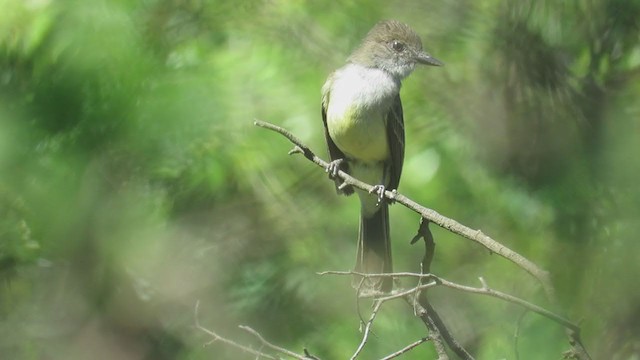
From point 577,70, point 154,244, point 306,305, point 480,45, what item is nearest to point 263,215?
point 306,305

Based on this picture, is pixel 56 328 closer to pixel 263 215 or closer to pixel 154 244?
pixel 154 244

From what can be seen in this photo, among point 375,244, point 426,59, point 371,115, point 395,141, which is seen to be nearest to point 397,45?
point 371,115

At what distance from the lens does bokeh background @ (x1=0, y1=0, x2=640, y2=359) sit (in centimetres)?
165

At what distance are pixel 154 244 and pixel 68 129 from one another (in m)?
0.82

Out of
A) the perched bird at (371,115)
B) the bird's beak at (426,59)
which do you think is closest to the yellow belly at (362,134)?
the perched bird at (371,115)

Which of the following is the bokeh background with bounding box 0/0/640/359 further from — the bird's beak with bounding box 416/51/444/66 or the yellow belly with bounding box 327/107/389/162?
the yellow belly with bounding box 327/107/389/162

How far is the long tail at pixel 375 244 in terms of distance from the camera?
2.91 m

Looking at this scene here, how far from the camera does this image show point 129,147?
1761mm

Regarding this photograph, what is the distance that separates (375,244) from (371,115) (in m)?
0.69

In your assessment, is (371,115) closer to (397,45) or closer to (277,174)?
(397,45)

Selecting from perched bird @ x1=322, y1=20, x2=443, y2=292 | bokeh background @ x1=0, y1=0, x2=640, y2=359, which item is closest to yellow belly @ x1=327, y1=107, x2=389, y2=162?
perched bird @ x1=322, y1=20, x2=443, y2=292

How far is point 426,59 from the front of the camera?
10.2 feet

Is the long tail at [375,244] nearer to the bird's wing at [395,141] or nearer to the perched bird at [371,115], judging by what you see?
the perched bird at [371,115]

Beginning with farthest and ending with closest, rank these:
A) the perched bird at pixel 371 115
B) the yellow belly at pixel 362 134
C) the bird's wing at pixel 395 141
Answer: the yellow belly at pixel 362 134, the bird's wing at pixel 395 141, the perched bird at pixel 371 115
